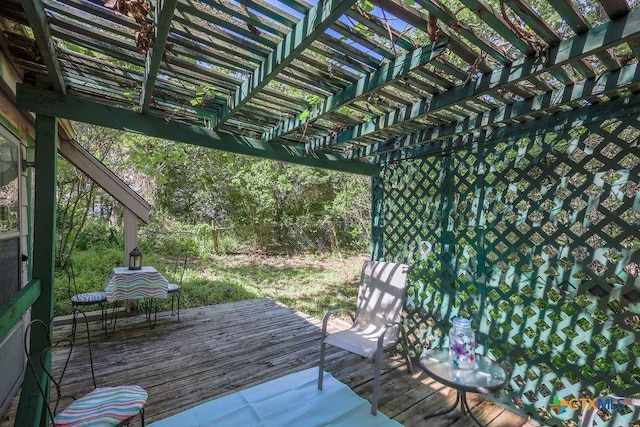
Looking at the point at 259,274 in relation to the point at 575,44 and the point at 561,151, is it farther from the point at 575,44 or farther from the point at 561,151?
the point at 575,44

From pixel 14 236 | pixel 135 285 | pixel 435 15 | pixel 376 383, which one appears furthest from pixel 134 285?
pixel 435 15

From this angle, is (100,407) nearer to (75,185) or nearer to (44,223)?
(44,223)

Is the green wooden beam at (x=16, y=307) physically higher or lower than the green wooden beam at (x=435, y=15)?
lower

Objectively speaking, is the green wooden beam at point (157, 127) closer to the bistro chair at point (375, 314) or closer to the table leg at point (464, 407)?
the bistro chair at point (375, 314)

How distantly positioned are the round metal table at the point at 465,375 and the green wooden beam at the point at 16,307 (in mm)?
2400

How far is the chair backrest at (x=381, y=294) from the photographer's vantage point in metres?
3.04

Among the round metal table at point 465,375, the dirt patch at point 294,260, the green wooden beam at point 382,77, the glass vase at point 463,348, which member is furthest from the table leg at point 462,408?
the dirt patch at point 294,260

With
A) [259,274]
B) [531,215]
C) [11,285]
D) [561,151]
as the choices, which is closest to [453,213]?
[531,215]

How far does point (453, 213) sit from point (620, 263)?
4.01 feet

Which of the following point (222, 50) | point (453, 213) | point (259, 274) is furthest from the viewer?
point (259, 274)

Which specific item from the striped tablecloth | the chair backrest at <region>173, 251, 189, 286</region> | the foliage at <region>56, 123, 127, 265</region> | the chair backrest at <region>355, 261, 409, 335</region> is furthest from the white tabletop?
the foliage at <region>56, 123, 127, 265</region>

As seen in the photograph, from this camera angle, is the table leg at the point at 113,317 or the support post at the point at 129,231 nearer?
the table leg at the point at 113,317

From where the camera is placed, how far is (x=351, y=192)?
773cm

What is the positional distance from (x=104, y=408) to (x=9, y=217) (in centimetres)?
176
